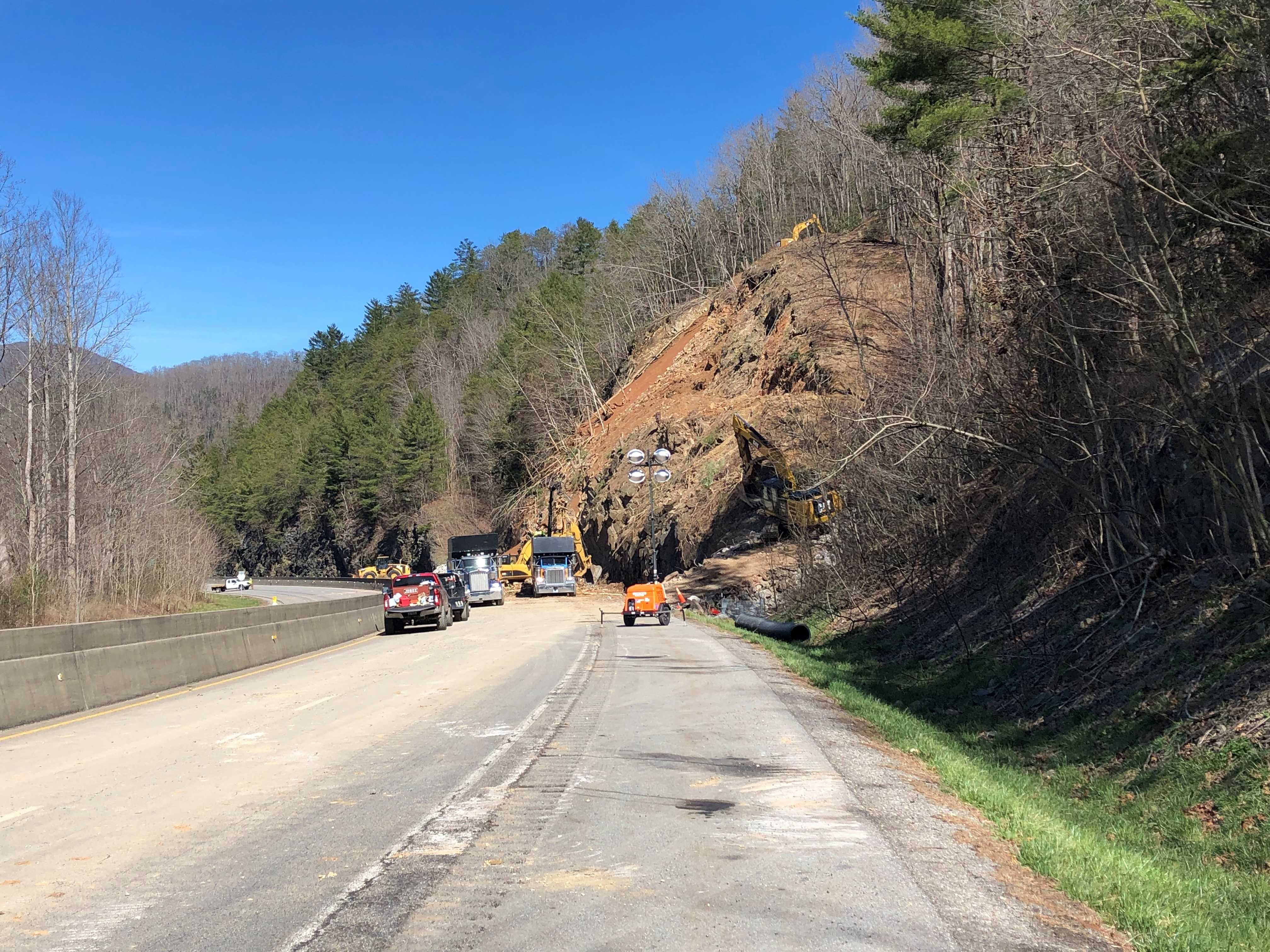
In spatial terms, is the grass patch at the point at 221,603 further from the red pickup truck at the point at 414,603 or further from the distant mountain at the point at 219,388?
the distant mountain at the point at 219,388

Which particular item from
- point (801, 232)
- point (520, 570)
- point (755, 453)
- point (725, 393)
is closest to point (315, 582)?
point (520, 570)

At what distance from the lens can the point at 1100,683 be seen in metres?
12.2

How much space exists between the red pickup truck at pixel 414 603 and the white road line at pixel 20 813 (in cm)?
2405

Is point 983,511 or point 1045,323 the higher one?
point 1045,323

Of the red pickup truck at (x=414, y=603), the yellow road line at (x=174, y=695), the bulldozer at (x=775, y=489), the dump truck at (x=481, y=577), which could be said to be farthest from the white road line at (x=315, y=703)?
the dump truck at (x=481, y=577)

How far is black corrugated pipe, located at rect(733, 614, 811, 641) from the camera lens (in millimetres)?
26609

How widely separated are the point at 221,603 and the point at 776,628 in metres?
34.1

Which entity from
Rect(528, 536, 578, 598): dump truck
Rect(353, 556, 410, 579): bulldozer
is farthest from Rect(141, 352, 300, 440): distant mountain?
Rect(528, 536, 578, 598): dump truck

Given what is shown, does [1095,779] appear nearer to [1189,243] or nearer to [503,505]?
[1189,243]

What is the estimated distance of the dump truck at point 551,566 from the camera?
50.5m

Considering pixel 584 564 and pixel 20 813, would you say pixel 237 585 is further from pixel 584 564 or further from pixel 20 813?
pixel 20 813

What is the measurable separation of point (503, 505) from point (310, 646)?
55.7m

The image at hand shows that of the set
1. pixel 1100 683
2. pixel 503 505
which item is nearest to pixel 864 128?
pixel 1100 683

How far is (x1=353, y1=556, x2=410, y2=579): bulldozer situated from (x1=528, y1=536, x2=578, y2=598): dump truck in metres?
29.9
